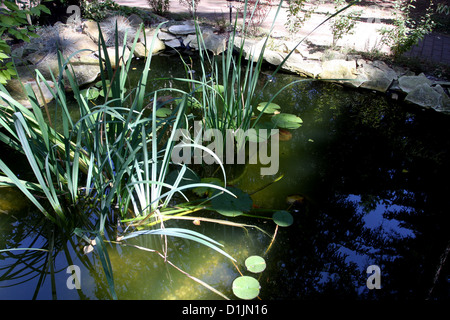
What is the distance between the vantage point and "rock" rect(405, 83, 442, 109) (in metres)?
2.95

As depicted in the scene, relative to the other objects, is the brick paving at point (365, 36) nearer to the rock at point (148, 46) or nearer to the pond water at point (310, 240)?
the rock at point (148, 46)

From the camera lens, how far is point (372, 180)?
2.05 meters

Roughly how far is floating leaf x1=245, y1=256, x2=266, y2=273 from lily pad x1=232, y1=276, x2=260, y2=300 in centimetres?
6

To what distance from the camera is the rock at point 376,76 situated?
3257mm

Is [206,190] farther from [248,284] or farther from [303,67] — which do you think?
[303,67]

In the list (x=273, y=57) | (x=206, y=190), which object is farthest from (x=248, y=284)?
(x=273, y=57)

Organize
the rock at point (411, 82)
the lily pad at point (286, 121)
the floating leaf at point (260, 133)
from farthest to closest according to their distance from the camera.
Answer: the rock at point (411, 82)
the lily pad at point (286, 121)
the floating leaf at point (260, 133)

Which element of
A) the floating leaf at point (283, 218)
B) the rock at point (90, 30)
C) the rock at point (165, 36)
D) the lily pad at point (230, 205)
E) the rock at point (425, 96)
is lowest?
the floating leaf at point (283, 218)

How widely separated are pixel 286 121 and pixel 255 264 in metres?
1.33

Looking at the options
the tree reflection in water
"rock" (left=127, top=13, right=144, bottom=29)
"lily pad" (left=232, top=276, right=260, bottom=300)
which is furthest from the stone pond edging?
"lily pad" (left=232, top=276, right=260, bottom=300)

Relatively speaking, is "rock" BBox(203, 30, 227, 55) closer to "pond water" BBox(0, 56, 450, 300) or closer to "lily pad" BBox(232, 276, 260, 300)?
"pond water" BBox(0, 56, 450, 300)

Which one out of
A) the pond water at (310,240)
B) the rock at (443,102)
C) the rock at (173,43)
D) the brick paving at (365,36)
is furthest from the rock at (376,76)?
the rock at (173,43)

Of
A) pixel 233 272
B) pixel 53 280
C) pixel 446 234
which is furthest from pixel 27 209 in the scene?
pixel 446 234

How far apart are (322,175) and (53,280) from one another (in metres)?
1.64
